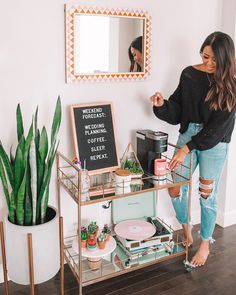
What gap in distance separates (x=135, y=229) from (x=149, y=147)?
1.72 feet

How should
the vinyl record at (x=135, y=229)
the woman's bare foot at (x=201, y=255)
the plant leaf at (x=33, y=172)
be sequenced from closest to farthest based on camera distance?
1. the plant leaf at (x=33, y=172)
2. the vinyl record at (x=135, y=229)
3. the woman's bare foot at (x=201, y=255)

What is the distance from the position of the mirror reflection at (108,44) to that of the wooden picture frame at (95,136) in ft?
0.71

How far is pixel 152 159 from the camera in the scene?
7.73 ft

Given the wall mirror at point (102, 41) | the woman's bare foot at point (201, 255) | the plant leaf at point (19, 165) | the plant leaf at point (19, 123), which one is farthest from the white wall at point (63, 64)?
the woman's bare foot at point (201, 255)

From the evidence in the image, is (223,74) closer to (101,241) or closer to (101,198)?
(101,198)

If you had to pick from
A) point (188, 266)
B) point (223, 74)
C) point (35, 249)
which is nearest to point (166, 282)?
point (188, 266)

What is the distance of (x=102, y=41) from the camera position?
2.27m

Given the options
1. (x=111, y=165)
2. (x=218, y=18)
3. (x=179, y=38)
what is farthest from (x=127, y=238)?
(x=218, y=18)

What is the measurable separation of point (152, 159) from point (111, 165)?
25cm

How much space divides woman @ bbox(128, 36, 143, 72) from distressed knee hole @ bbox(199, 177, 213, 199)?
79 cm

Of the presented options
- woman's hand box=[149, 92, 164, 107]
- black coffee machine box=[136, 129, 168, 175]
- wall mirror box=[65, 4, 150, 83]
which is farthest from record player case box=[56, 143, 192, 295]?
wall mirror box=[65, 4, 150, 83]

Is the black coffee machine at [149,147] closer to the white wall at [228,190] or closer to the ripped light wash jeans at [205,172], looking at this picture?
the ripped light wash jeans at [205,172]

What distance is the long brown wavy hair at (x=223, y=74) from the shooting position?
7.21 feet

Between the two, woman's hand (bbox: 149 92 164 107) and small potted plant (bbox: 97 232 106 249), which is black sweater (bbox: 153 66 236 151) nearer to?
woman's hand (bbox: 149 92 164 107)
